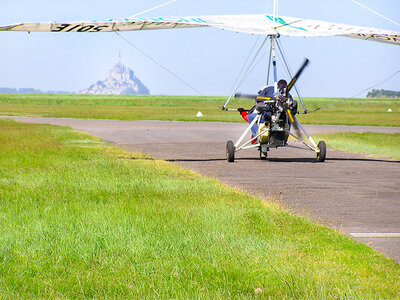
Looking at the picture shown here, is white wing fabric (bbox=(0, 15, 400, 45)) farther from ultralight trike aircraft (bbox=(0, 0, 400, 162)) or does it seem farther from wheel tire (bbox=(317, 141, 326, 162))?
wheel tire (bbox=(317, 141, 326, 162))

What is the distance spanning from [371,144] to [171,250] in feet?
78.1

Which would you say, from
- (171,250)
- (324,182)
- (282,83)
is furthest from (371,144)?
(171,250)

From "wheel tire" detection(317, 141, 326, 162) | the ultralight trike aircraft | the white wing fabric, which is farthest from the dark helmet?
"wheel tire" detection(317, 141, 326, 162)

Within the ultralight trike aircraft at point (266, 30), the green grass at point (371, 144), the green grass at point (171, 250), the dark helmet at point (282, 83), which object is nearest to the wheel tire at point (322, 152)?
the ultralight trike aircraft at point (266, 30)

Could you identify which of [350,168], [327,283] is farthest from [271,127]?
[327,283]

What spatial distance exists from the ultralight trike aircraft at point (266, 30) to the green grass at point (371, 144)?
5136 mm

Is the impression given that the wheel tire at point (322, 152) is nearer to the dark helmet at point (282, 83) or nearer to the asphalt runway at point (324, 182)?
the asphalt runway at point (324, 182)

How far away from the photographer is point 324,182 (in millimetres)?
14461

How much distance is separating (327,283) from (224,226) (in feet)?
8.73

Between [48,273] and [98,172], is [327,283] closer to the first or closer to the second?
[48,273]

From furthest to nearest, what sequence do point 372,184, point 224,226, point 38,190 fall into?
point 372,184 < point 38,190 < point 224,226

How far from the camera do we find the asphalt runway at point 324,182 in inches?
362

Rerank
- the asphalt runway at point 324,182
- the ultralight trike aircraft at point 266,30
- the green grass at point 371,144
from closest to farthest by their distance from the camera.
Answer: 1. the asphalt runway at point 324,182
2. the ultralight trike aircraft at point 266,30
3. the green grass at point 371,144

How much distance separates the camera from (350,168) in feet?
58.7
